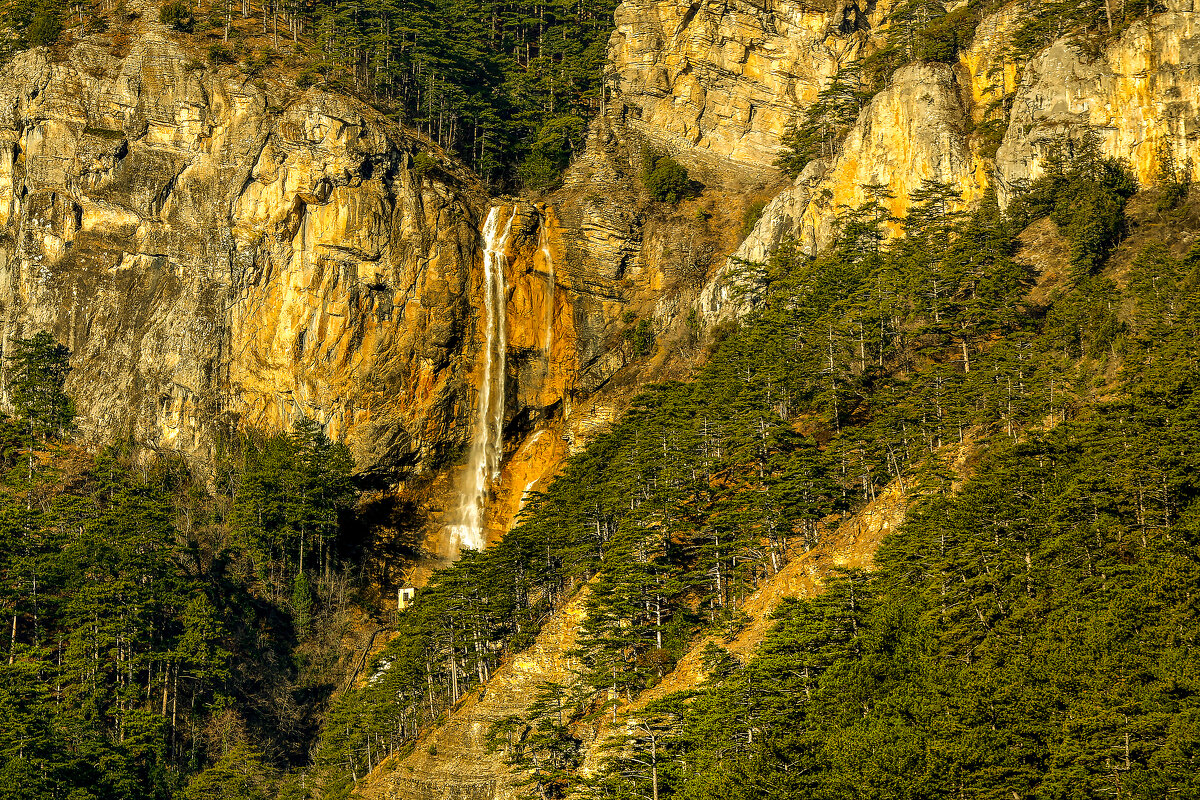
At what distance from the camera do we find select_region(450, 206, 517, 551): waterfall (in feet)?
257

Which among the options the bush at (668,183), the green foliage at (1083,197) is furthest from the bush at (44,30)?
the green foliage at (1083,197)

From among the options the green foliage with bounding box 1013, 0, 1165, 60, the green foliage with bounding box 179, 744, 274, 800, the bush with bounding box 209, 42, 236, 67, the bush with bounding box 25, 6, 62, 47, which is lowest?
the green foliage with bounding box 179, 744, 274, 800

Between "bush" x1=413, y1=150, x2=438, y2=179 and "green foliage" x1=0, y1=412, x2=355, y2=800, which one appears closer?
"green foliage" x1=0, y1=412, x2=355, y2=800

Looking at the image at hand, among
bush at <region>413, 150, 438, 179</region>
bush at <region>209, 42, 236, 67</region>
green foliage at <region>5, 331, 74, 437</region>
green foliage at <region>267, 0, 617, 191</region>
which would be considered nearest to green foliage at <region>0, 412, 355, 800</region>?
green foliage at <region>5, 331, 74, 437</region>

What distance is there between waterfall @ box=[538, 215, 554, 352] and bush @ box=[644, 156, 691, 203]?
31.6ft

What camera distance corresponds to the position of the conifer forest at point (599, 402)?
40.2 meters

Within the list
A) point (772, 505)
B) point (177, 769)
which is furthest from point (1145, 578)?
point (177, 769)

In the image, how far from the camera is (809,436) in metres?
58.3

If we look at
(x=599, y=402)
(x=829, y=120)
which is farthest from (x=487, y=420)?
(x=829, y=120)

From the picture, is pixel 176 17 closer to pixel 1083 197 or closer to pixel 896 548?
pixel 1083 197

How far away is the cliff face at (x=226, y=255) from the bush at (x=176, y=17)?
4.60 m

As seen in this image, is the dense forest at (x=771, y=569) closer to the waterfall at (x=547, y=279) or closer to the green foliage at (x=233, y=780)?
the green foliage at (x=233, y=780)

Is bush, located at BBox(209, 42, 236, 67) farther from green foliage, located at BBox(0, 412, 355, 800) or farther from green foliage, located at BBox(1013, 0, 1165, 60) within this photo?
green foliage, located at BBox(1013, 0, 1165, 60)

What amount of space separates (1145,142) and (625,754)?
141 ft
